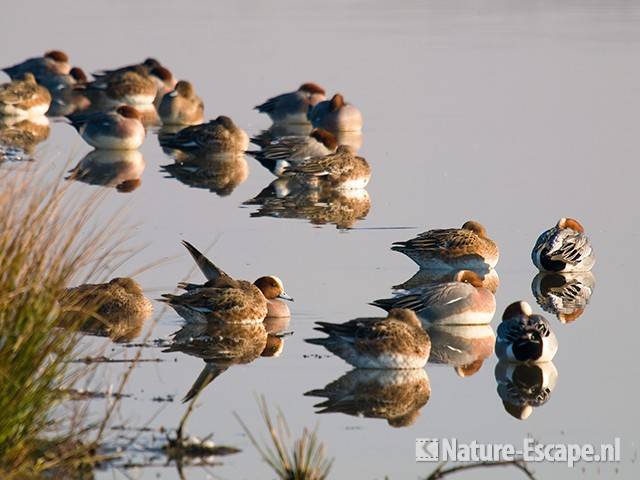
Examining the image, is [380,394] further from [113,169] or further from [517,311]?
[113,169]

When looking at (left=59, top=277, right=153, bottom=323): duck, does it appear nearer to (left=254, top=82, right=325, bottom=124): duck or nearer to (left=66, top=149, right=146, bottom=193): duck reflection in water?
(left=66, top=149, right=146, bottom=193): duck reflection in water

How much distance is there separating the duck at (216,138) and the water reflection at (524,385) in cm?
1174

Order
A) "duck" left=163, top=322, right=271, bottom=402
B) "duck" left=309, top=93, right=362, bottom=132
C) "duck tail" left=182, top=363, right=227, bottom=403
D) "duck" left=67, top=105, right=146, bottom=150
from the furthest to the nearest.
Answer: "duck" left=309, top=93, right=362, bottom=132, "duck" left=67, top=105, right=146, bottom=150, "duck" left=163, top=322, right=271, bottom=402, "duck tail" left=182, top=363, right=227, bottom=403

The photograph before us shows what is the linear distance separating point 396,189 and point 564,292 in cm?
548

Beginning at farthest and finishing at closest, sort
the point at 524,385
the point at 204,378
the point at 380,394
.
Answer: the point at 524,385, the point at 204,378, the point at 380,394

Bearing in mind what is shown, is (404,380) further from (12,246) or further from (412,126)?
(412,126)

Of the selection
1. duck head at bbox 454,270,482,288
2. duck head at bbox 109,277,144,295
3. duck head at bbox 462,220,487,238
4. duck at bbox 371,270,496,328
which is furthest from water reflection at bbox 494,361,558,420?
duck head at bbox 462,220,487,238

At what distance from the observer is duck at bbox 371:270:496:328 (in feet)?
39.6

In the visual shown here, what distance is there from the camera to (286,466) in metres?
7.54

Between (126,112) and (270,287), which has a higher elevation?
(126,112)

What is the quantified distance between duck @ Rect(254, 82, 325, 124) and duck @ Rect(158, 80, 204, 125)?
3.58 ft

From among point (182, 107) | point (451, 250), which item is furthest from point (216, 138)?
point (451, 250)

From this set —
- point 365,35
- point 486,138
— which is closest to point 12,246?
point 486,138

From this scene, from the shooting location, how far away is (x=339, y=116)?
79.9 feet
